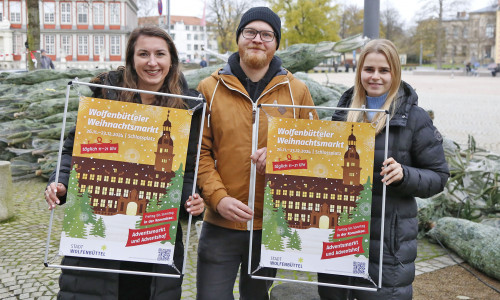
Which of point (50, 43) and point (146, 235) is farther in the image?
point (50, 43)

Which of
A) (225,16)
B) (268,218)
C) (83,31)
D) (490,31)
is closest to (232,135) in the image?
(268,218)

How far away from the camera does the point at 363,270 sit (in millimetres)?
2637

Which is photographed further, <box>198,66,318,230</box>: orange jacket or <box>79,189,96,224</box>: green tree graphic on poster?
<box>198,66,318,230</box>: orange jacket

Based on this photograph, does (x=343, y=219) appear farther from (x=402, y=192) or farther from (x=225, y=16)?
(x=225, y=16)

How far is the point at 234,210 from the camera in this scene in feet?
9.06

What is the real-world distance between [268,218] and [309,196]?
25 cm

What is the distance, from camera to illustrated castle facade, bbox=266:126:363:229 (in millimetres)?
2654

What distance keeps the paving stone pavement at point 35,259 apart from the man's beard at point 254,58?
2.01m

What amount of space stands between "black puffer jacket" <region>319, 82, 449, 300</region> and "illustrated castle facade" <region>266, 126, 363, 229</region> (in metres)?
0.20

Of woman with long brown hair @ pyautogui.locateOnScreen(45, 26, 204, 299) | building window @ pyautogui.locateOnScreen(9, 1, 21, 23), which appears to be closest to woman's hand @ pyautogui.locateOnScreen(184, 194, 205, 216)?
woman with long brown hair @ pyautogui.locateOnScreen(45, 26, 204, 299)

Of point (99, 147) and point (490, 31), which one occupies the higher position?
point (490, 31)

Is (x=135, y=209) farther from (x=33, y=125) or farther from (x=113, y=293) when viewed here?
(x=33, y=125)

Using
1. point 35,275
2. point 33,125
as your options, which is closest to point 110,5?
point 33,125

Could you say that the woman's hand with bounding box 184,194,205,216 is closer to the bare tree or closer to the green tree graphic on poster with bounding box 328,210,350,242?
the green tree graphic on poster with bounding box 328,210,350,242
